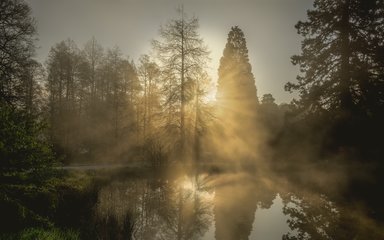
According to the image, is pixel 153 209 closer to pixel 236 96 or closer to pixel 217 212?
pixel 217 212

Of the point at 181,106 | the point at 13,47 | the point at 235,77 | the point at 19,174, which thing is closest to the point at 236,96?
the point at 235,77

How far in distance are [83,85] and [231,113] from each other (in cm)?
1767

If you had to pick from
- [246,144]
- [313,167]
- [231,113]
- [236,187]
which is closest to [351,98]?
[313,167]

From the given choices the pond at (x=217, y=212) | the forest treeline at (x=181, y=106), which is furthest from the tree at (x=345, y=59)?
the pond at (x=217, y=212)

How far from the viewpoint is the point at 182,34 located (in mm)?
25109

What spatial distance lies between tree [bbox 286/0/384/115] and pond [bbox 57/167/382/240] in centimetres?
728

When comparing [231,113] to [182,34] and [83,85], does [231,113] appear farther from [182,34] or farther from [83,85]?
[83,85]

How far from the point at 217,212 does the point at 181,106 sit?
556 inches

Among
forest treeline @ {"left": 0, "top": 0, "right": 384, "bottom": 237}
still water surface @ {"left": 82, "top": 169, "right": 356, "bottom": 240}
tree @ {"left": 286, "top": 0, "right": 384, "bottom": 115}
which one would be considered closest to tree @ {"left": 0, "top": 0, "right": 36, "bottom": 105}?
forest treeline @ {"left": 0, "top": 0, "right": 384, "bottom": 237}

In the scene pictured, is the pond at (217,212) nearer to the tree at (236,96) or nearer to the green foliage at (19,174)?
the green foliage at (19,174)

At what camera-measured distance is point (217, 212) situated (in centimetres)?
Answer: 1173

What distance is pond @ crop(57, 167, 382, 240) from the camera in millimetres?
8750

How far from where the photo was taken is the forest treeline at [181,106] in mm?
7977

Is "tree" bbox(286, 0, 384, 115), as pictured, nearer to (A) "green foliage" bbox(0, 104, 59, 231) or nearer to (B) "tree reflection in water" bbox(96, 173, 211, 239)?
(B) "tree reflection in water" bbox(96, 173, 211, 239)
